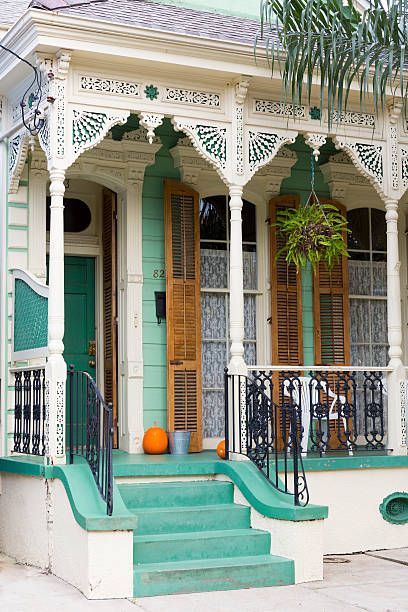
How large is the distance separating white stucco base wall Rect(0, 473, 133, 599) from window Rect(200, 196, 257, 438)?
2427 mm

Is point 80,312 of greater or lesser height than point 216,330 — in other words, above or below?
above

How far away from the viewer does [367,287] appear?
1168cm

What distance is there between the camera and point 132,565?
7.22 metres

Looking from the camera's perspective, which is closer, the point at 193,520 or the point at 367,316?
the point at 193,520

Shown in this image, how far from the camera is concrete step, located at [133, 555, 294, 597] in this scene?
7.20 meters

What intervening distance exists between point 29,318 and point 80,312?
1.81m

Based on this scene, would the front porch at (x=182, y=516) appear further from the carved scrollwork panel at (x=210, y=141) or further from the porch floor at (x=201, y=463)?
the carved scrollwork panel at (x=210, y=141)

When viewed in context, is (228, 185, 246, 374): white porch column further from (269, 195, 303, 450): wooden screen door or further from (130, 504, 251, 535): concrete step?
(269, 195, 303, 450): wooden screen door

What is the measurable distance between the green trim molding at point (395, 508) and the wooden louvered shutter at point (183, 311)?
2016mm

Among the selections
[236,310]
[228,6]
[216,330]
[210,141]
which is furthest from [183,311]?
Answer: [228,6]

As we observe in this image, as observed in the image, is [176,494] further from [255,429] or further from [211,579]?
Result: [211,579]

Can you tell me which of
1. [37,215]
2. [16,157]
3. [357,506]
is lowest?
[357,506]

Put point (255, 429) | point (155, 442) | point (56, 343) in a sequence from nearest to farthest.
Result: point (56, 343)
point (255, 429)
point (155, 442)

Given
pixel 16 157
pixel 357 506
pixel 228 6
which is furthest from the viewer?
pixel 228 6
